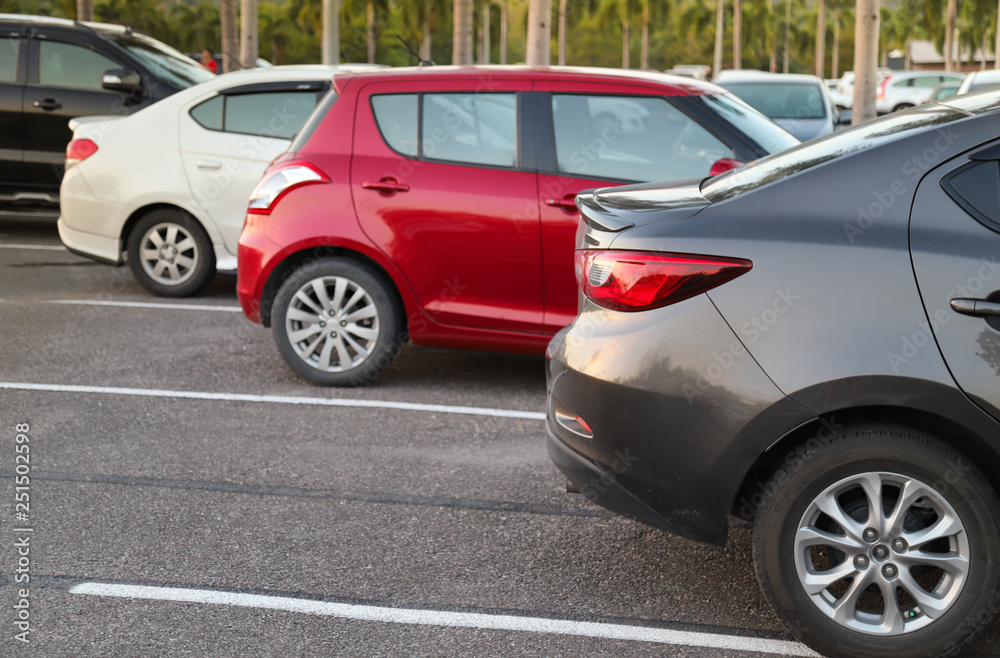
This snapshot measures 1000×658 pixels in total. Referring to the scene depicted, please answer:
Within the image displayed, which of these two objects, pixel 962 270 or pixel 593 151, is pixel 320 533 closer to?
pixel 962 270

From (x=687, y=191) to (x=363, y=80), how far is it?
2.86 metres

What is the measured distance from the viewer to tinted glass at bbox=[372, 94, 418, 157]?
18.9ft

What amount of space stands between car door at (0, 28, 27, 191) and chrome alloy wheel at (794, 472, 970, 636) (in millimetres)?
9373

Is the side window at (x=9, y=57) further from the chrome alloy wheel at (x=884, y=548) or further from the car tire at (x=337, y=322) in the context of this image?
the chrome alloy wheel at (x=884, y=548)

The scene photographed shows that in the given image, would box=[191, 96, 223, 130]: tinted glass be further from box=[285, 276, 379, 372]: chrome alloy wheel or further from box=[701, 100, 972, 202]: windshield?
box=[701, 100, 972, 202]: windshield

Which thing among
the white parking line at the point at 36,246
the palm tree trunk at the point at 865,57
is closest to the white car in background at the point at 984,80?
the palm tree trunk at the point at 865,57

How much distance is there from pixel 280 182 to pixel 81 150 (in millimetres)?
3049

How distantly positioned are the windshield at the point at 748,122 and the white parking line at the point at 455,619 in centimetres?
298

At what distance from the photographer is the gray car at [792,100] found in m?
14.3

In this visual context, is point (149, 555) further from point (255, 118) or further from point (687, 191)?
point (255, 118)

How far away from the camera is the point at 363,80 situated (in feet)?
19.3

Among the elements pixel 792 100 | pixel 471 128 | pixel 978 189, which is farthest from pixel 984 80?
pixel 978 189

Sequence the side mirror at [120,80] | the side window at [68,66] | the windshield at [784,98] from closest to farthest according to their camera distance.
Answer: the side mirror at [120,80], the side window at [68,66], the windshield at [784,98]

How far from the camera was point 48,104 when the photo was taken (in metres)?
10.4
